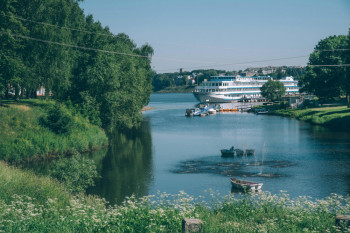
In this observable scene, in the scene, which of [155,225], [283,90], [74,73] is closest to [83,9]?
[74,73]

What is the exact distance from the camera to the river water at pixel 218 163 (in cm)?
2564

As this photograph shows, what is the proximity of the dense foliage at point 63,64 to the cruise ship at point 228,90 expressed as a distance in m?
82.3

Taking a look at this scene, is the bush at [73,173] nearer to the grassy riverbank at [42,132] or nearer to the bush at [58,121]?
the grassy riverbank at [42,132]

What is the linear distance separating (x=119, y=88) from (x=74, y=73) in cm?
548

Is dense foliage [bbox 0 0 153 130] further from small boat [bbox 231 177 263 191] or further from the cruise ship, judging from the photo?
the cruise ship

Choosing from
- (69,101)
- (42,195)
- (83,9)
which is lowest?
(42,195)

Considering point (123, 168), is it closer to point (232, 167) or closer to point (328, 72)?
point (232, 167)

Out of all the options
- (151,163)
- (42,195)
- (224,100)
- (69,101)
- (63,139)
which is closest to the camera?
(42,195)

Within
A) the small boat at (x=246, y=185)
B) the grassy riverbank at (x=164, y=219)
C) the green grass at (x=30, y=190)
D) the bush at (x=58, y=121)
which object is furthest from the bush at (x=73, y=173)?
the bush at (x=58, y=121)

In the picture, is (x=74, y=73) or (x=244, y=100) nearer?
(x=74, y=73)

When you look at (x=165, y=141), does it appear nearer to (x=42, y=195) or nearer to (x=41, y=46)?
(x=41, y=46)

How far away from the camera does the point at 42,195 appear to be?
1527 centimetres

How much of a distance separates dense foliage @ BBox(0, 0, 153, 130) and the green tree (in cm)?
7288

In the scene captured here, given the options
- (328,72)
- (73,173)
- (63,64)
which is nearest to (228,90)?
(328,72)
